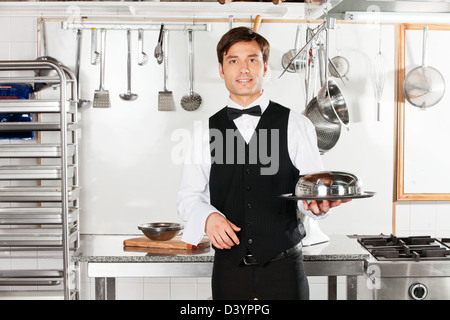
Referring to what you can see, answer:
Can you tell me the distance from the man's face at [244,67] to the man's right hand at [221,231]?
0.44 metres

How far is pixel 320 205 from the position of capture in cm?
180

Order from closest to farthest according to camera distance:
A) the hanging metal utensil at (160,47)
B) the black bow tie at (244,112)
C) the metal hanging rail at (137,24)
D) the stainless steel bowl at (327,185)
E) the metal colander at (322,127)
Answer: the stainless steel bowl at (327,185)
the black bow tie at (244,112)
the metal colander at (322,127)
the hanging metal utensil at (160,47)
the metal hanging rail at (137,24)

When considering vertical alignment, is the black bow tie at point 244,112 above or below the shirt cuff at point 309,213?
above

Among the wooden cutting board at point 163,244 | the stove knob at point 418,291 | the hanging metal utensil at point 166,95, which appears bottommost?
the stove knob at point 418,291

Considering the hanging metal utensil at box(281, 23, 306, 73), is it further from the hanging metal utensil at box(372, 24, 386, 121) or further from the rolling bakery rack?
the rolling bakery rack

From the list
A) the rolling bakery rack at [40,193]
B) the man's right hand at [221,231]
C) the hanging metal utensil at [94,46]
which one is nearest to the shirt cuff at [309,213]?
the man's right hand at [221,231]

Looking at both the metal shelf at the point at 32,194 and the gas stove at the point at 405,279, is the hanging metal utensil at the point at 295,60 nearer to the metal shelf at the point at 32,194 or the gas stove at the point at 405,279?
the gas stove at the point at 405,279

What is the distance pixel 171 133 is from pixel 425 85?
156cm

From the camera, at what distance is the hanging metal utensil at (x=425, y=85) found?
339cm

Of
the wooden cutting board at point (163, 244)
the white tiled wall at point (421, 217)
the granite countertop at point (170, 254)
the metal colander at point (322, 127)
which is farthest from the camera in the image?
the white tiled wall at point (421, 217)

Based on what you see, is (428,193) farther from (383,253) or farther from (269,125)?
(269,125)

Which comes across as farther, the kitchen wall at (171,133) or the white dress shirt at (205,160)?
the kitchen wall at (171,133)

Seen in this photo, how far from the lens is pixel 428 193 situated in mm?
3553

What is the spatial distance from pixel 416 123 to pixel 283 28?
101 centimetres
